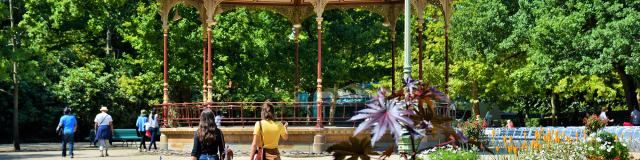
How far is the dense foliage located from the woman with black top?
17.5 meters

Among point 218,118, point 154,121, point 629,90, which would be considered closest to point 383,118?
point 218,118

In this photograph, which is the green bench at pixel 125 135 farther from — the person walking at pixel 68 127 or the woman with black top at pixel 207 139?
the woman with black top at pixel 207 139

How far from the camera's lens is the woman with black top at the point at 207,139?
37.2 feet

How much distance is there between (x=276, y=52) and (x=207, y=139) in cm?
2547

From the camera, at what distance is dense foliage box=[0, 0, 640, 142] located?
1433 inches

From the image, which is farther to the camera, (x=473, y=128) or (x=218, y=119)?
(x=473, y=128)

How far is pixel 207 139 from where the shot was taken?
11336mm

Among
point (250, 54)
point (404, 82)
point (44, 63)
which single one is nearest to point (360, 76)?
point (250, 54)

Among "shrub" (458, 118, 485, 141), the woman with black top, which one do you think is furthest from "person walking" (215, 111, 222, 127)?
the woman with black top

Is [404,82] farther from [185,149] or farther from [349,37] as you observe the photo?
[349,37]

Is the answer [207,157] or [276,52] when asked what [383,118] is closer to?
[207,157]

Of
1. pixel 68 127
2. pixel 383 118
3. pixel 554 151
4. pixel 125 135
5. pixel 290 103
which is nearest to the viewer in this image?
pixel 383 118

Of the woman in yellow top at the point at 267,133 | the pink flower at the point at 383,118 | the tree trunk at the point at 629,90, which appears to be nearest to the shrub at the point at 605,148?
the woman in yellow top at the point at 267,133

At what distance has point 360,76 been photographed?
1555 inches
